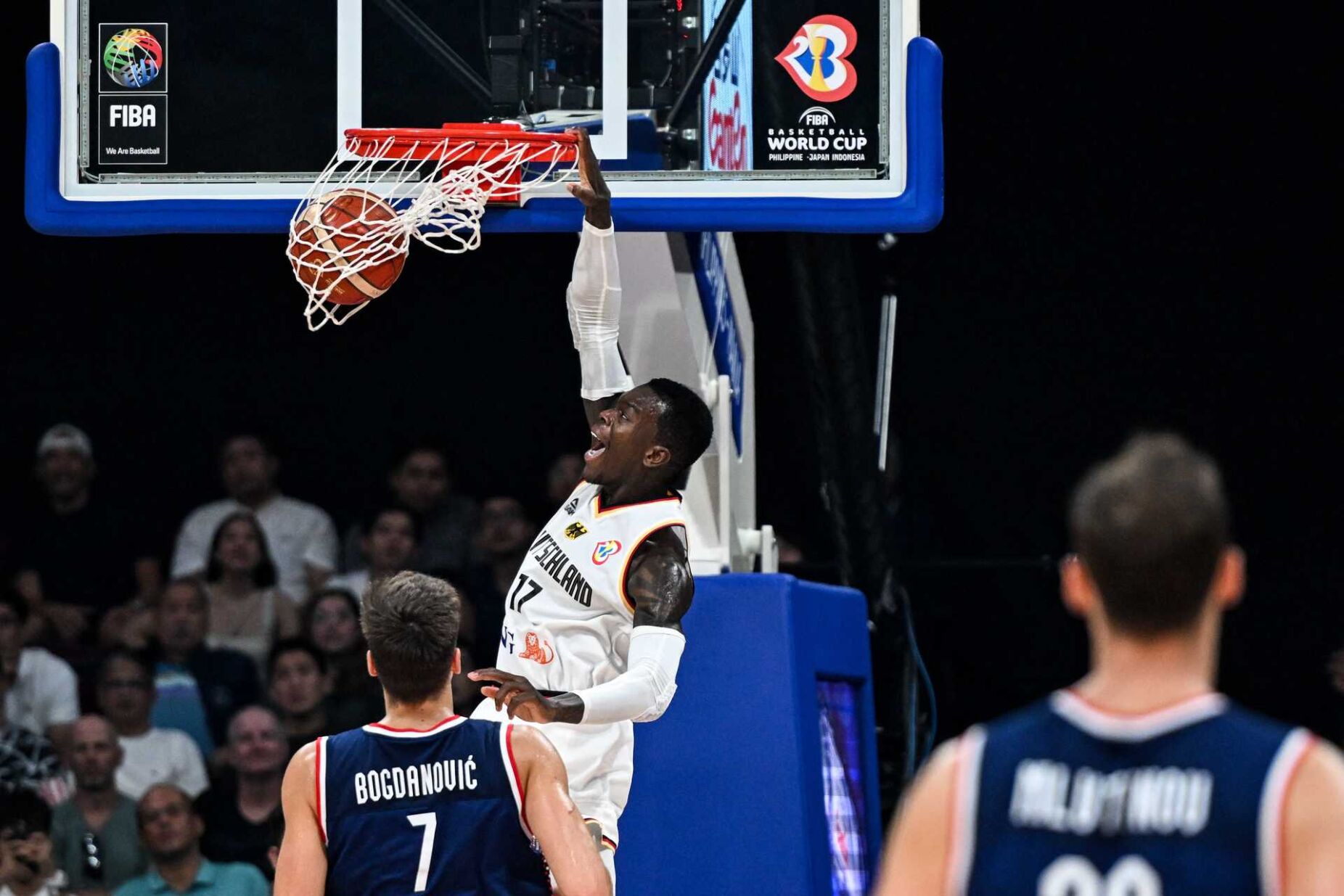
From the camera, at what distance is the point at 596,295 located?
545 centimetres

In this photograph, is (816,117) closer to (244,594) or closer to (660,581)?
(660,581)

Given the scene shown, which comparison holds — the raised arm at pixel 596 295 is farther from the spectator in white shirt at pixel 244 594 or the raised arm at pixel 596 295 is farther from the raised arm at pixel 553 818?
the spectator in white shirt at pixel 244 594

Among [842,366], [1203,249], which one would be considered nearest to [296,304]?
[842,366]

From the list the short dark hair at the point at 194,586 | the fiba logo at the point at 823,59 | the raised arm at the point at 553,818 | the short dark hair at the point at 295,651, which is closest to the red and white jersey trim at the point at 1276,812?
the raised arm at the point at 553,818

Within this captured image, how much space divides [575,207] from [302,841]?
213 cm

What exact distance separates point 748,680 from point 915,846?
4213 mm

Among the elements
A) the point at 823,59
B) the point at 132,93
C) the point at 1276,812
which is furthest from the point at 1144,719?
the point at 132,93

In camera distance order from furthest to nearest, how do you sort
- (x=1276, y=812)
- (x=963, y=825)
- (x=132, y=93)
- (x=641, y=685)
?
(x=132, y=93), (x=641, y=685), (x=963, y=825), (x=1276, y=812)

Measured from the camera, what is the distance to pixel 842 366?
8523 mm

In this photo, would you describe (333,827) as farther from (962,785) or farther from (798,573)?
(798,573)

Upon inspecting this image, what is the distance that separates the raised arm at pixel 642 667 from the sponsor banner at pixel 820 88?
115 cm

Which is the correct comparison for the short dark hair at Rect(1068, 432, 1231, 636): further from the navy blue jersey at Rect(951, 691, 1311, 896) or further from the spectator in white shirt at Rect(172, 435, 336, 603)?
the spectator in white shirt at Rect(172, 435, 336, 603)

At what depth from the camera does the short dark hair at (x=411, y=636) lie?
411 cm

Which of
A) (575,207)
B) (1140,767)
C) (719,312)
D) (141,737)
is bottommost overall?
(141,737)
